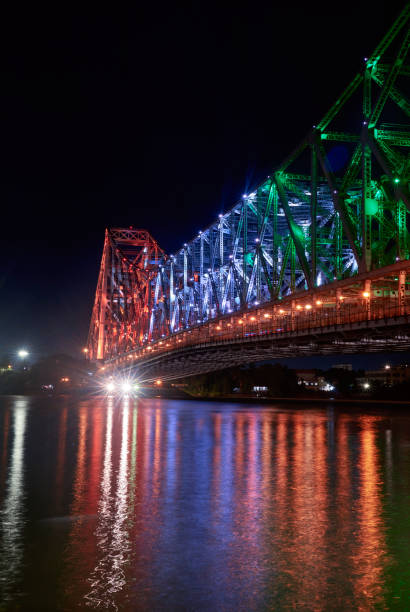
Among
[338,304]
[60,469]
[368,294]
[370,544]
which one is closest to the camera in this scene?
[370,544]

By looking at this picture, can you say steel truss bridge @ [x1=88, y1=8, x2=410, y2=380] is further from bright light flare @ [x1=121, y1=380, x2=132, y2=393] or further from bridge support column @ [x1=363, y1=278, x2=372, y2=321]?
bright light flare @ [x1=121, y1=380, x2=132, y2=393]

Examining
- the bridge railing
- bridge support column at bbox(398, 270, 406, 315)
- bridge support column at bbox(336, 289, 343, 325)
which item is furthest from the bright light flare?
bridge support column at bbox(398, 270, 406, 315)

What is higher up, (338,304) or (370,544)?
(338,304)

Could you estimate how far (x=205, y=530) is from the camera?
10867 mm

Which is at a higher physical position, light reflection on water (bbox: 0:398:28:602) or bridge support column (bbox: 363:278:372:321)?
bridge support column (bbox: 363:278:372:321)

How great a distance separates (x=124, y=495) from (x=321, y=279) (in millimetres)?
49295

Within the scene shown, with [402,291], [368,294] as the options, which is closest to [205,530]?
[402,291]

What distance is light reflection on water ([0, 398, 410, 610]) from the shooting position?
7902 mm

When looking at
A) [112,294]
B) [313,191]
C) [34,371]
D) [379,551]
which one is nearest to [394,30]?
[313,191]

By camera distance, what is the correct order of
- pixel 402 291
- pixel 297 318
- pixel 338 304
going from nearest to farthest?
1. pixel 402 291
2. pixel 338 304
3. pixel 297 318

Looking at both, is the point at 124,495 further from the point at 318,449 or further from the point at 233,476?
the point at 318,449

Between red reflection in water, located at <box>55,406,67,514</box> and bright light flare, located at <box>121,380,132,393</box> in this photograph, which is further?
bright light flare, located at <box>121,380,132,393</box>

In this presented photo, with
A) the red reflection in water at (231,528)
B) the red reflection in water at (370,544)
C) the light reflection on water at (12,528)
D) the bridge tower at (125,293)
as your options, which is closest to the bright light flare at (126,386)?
the bridge tower at (125,293)

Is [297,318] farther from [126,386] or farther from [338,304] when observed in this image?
Answer: [126,386]
